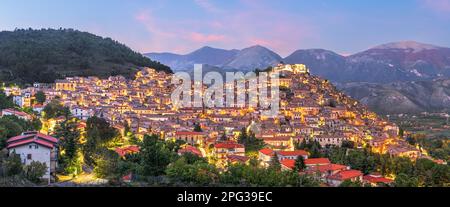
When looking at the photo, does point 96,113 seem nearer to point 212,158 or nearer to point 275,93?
point 212,158

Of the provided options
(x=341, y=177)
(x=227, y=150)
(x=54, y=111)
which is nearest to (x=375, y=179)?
(x=341, y=177)

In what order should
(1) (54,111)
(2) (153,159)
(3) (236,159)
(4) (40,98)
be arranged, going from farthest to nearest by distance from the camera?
1. (4) (40,98)
2. (1) (54,111)
3. (3) (236,159)
4. (2) (153,159)

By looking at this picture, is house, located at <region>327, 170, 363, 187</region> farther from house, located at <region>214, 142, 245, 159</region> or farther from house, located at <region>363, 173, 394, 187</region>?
house, located at <region>214, 142, 245, 159</region>

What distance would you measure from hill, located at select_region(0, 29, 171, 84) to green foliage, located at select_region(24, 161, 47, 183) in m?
29.6

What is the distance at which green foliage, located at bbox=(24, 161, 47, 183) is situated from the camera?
13.6m

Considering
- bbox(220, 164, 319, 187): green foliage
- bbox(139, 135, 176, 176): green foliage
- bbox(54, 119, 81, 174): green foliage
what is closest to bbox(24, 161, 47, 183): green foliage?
bbox(54, 119, 81, 174): green foliage

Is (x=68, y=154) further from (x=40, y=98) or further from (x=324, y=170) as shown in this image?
(x=40, y=98)

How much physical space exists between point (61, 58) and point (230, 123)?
2746cm

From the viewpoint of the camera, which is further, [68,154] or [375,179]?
[375,179]

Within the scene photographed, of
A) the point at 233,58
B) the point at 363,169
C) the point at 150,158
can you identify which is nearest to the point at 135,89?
the point at 363,169

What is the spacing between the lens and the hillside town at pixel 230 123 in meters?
23.5

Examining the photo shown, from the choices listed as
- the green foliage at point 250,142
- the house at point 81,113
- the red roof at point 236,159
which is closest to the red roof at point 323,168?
the red roof at point 236,159

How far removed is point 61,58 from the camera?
54.8 metres

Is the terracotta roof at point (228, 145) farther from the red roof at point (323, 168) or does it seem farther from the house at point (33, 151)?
the house at point (33, 151)
